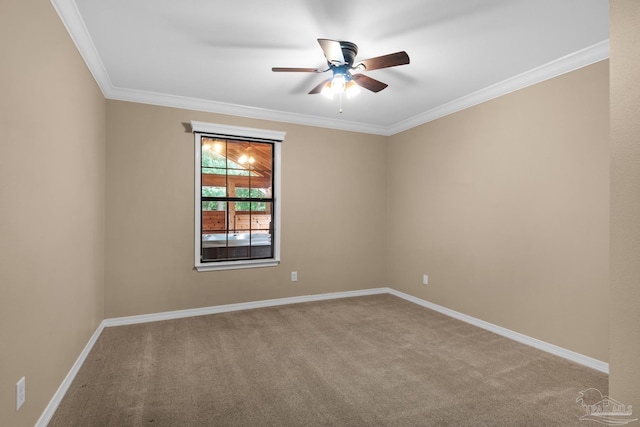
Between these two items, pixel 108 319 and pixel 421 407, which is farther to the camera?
pixel 108 319

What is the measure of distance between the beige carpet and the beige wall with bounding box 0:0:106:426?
424mm

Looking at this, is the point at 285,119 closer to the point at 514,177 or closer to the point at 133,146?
the point at 133,146

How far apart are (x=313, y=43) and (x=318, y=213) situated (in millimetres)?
2523

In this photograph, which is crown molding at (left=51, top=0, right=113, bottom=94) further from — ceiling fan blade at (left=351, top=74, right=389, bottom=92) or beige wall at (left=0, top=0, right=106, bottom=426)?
ceiling fan blade at (left=351, top=74, right=389, bottom=92)

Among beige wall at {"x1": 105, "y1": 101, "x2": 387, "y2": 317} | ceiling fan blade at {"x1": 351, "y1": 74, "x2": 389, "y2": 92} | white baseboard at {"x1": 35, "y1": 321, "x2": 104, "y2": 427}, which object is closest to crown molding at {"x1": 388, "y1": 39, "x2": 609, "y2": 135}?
beige wall at {"x1": 105, "y1": 101, "x2": 387, "y2": 317}

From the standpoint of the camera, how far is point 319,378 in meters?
2.51

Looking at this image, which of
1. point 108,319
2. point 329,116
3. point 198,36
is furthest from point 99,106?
point 329,116

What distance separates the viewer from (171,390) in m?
2.33

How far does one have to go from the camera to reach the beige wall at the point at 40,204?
1.54m

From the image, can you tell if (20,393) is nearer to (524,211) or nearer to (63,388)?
(63,388)

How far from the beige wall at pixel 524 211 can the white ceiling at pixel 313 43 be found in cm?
33

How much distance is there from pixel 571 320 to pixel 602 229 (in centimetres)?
82

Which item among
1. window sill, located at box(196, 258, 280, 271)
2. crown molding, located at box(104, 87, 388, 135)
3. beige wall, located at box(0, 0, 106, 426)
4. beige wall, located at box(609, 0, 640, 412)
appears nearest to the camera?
beige wall, located at box(609, 0, 640, 412)

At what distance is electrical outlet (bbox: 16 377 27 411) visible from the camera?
1.64 meters
